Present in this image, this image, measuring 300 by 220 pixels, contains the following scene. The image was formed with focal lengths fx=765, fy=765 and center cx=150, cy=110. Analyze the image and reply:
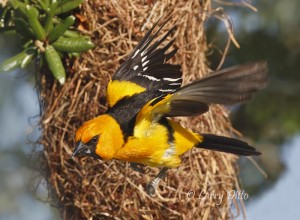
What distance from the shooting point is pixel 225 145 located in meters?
2.44

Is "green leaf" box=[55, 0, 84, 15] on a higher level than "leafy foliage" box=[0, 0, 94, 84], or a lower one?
higher

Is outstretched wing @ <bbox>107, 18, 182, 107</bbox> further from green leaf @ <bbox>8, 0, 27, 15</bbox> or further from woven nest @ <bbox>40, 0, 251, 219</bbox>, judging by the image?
green leaf @ <bbox>8, 0, 27, 15</bbox>

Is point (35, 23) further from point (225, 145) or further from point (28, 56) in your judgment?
point (225, 145)

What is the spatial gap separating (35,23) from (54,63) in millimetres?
155

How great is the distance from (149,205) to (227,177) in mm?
310

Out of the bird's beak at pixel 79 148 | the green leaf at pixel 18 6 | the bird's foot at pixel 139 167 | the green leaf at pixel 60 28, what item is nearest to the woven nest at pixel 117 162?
the bird's foot at pixel 139 167

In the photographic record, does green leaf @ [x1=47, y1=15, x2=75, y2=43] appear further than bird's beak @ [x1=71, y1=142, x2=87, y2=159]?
Yes

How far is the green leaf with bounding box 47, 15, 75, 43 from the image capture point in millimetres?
2531

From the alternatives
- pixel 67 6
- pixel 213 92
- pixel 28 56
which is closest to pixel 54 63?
pixel 28 56

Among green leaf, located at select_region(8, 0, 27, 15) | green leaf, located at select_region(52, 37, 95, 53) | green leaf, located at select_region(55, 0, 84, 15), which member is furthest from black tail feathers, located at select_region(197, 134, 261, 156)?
green leaf, located at select_region(8, 0, 27, 15)

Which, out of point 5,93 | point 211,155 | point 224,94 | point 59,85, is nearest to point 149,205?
point 211,155

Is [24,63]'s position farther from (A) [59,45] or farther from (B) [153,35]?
(B) [153,35]

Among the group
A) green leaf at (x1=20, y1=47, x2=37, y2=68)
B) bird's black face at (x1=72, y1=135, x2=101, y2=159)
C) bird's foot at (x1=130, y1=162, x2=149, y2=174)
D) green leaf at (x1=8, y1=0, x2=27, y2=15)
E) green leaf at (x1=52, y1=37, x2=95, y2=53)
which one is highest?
green leaf at (x1=8, y1=0, x2=27, y2=15)

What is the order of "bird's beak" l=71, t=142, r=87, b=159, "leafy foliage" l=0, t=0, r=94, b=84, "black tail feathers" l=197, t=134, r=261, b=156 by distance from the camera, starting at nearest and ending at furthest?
"bird's beak" l=71, t=142, r=87, b=159 → "black tail feathers" l=197, t=134, r=261, b=156 → "leafy foliage" l=0, t=0, r=94, b=84
